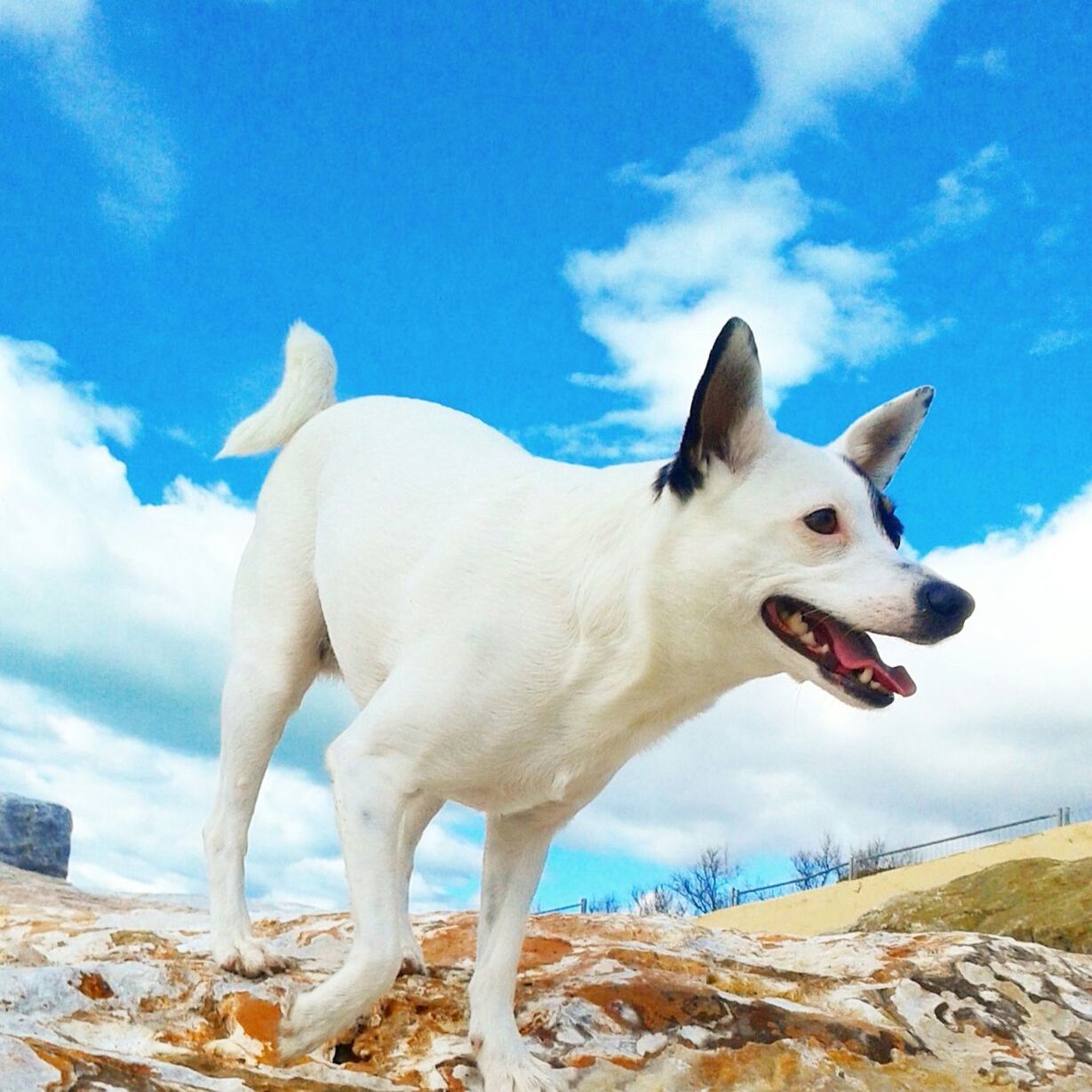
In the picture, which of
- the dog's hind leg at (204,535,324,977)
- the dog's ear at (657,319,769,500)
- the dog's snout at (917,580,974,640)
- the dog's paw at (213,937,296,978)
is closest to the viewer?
the dog's snout at (917,580,974,640)

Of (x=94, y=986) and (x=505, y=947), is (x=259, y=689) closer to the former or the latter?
(x=94, y=986)

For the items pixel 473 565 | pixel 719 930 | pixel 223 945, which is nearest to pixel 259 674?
pixel 223 945

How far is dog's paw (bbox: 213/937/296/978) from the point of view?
5203 mm

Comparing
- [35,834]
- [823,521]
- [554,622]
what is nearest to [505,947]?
[554,622]

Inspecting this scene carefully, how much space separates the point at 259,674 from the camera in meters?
6.02

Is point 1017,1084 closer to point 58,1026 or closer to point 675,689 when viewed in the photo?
point 675,689

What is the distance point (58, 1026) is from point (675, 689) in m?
2.45

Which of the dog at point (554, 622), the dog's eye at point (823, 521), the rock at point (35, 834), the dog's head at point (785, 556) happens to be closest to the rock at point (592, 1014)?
the dog at point (554, 622)

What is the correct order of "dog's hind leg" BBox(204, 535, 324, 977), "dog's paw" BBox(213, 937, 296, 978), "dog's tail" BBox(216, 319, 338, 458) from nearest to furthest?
"dog's paw" BBox(213, 937, 296, 978) → "dog's hind leg" BBox(204, 535, 324, 977) → "dog's tail" BBox(216, 319, 338, 458)

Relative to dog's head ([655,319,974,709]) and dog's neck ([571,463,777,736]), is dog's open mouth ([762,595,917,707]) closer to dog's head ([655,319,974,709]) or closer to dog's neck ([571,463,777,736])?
dog's head ([655,319,974,709])

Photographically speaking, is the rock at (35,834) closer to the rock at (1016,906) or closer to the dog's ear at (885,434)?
the rock at (1016,906)

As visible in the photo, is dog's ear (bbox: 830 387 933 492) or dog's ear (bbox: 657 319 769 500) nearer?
dog's ear (bbox: 657 319 769 500)

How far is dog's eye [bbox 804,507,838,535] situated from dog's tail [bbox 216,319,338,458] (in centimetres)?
372

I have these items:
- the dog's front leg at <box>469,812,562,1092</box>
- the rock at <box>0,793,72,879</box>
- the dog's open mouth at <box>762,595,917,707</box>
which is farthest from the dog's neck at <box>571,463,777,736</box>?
the rock at <box>0,793,72,879</box>
